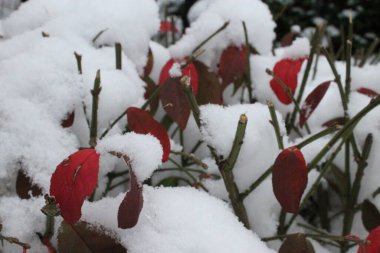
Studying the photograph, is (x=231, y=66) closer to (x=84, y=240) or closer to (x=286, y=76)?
(x=286, y=76)

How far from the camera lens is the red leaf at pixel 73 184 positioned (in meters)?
0.53

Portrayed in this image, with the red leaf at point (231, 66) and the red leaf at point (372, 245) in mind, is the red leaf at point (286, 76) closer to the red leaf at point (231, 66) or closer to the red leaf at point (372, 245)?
the red leaf at point (231, 66)

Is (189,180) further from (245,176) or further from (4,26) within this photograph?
(4,26)

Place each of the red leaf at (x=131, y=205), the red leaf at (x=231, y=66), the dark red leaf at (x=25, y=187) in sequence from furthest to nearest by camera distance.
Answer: the red leaf at (x=231, y=66) → the dark red leaf at (x=25, y=187) → the red leaf at (x=131, y=205)

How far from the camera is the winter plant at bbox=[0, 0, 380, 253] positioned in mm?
587

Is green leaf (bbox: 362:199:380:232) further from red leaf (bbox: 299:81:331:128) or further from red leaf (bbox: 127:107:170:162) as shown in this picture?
red leaf (bbox: 127:107:170:162)

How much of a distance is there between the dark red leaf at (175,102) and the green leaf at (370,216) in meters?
0.36

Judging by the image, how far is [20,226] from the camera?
2.15ft

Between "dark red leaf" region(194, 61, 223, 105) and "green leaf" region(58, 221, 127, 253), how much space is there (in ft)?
1.26

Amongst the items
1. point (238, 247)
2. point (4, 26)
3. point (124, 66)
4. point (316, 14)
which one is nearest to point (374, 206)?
point (238, 247)

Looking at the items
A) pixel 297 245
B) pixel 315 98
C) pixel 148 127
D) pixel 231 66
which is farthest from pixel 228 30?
pixel 297 245

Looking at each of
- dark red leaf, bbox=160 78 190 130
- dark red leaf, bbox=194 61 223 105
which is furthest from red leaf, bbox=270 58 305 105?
dark red leaf, bbox=160 78 190 130

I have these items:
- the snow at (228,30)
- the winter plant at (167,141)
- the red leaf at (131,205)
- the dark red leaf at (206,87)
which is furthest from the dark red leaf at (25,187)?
the snow at (228,30)

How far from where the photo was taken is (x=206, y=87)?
35.2 inches
